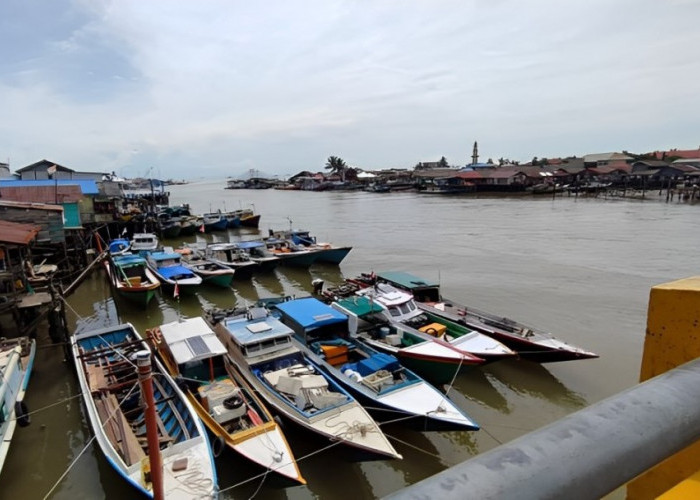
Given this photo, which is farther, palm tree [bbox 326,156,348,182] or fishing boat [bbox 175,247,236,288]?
palm tree [bbox 326,156,348,182]

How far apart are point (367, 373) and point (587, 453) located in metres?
10.9

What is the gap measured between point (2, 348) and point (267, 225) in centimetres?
4077

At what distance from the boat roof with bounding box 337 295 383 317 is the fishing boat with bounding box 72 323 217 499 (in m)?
6.28

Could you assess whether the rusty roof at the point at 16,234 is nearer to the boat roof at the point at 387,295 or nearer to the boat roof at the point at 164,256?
the boat roof at the point at 164,256

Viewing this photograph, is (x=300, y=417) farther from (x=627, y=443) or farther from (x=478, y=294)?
(x=478, y=294)

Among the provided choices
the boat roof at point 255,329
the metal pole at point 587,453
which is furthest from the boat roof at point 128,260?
the metal pole at point 587,453

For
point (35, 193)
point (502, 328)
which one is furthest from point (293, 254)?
point (35, 193)

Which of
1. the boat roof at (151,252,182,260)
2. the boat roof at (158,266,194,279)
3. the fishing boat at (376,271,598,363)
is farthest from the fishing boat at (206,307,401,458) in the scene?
the boat roof at (151,252,182,260)

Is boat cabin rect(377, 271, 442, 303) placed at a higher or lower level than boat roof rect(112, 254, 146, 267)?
lower

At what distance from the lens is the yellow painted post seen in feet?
5.57

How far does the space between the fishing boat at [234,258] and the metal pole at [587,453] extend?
1002 inches

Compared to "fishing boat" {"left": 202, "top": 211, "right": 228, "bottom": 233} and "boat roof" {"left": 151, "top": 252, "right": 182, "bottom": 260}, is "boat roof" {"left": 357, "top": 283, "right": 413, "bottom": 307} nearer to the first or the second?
Result: "boat roof" {"left": 151, "top": 252, "right": 182, "bottom": 260}

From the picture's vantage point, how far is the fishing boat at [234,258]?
2580cm

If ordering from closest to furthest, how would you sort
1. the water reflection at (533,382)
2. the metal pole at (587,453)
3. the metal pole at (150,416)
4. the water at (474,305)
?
the metal pole at (587,453) < the metal pole at (150,416) < the water at (474,305) < the water reflection at (533,382)
